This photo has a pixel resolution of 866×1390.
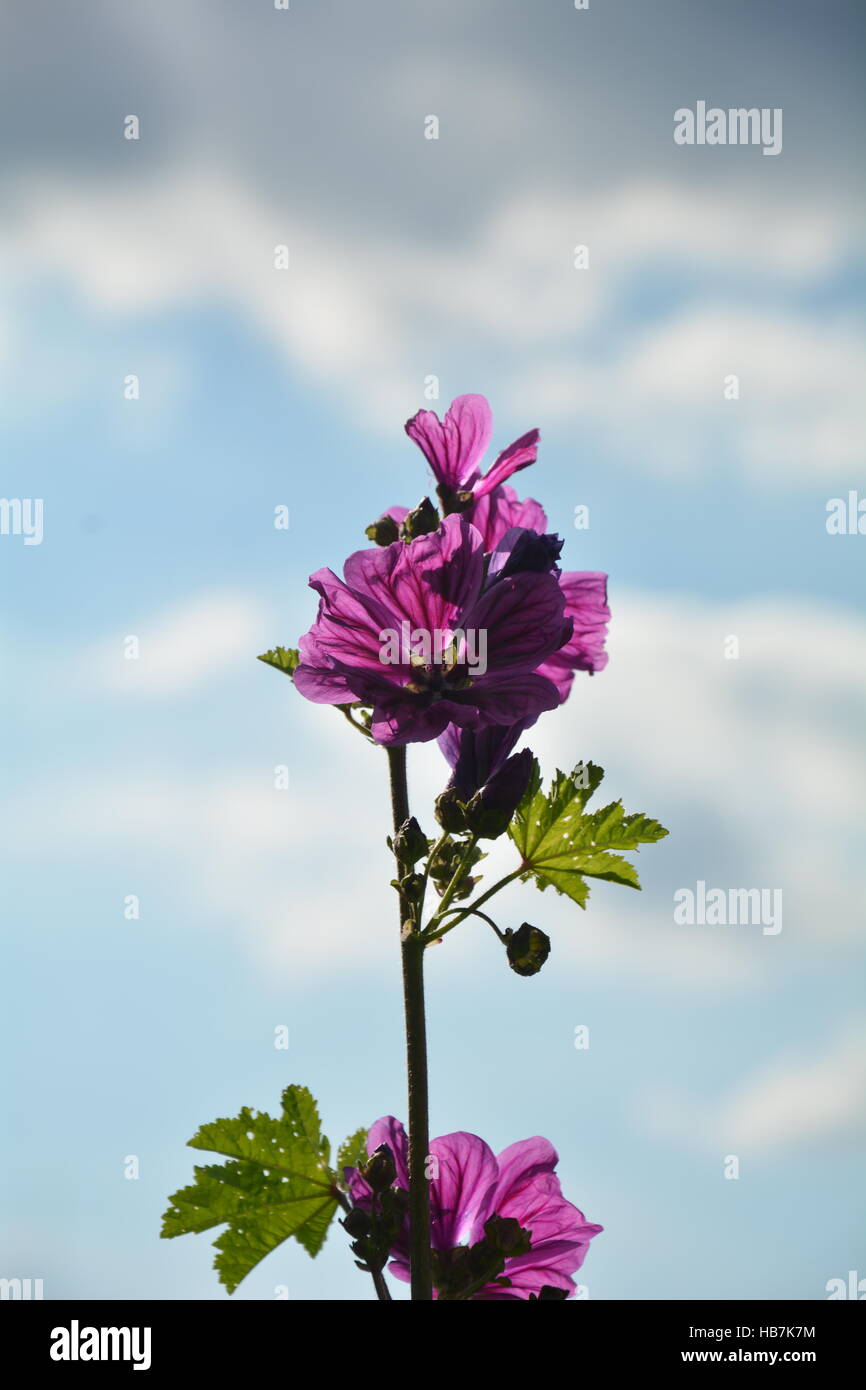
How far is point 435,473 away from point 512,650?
1.71 ft

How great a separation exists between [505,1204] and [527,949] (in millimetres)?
474

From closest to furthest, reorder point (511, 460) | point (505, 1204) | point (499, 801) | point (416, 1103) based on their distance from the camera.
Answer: point (416, 1103), point (499, 801), point (505, 1204), point (511, 460)

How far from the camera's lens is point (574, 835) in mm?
2266

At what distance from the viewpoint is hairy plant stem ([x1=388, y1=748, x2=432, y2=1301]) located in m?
1.88

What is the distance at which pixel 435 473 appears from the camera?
2.36 m

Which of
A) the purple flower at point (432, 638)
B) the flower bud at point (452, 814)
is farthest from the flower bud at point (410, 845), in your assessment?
the purple flower at point (432, 638)

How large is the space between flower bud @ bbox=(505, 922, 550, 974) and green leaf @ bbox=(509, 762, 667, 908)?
20 centimetres

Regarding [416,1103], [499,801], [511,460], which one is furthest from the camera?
[511,460]

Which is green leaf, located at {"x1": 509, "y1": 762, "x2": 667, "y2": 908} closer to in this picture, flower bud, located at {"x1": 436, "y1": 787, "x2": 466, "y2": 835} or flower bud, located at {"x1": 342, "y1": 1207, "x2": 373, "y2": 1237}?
flower bud, located at {"x1": 436, "y1": 787, "x2": 466, "y2": 835}

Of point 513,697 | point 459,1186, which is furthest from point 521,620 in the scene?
point 459,1186

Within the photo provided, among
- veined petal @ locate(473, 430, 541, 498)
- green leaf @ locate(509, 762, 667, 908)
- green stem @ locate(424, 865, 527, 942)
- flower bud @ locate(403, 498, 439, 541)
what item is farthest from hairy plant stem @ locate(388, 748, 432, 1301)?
veined petal @ locate(473, 430, 541, 498)

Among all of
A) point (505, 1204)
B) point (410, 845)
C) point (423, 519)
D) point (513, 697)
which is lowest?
point (505, 1204)

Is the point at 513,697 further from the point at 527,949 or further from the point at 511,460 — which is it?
the point at 511,460
